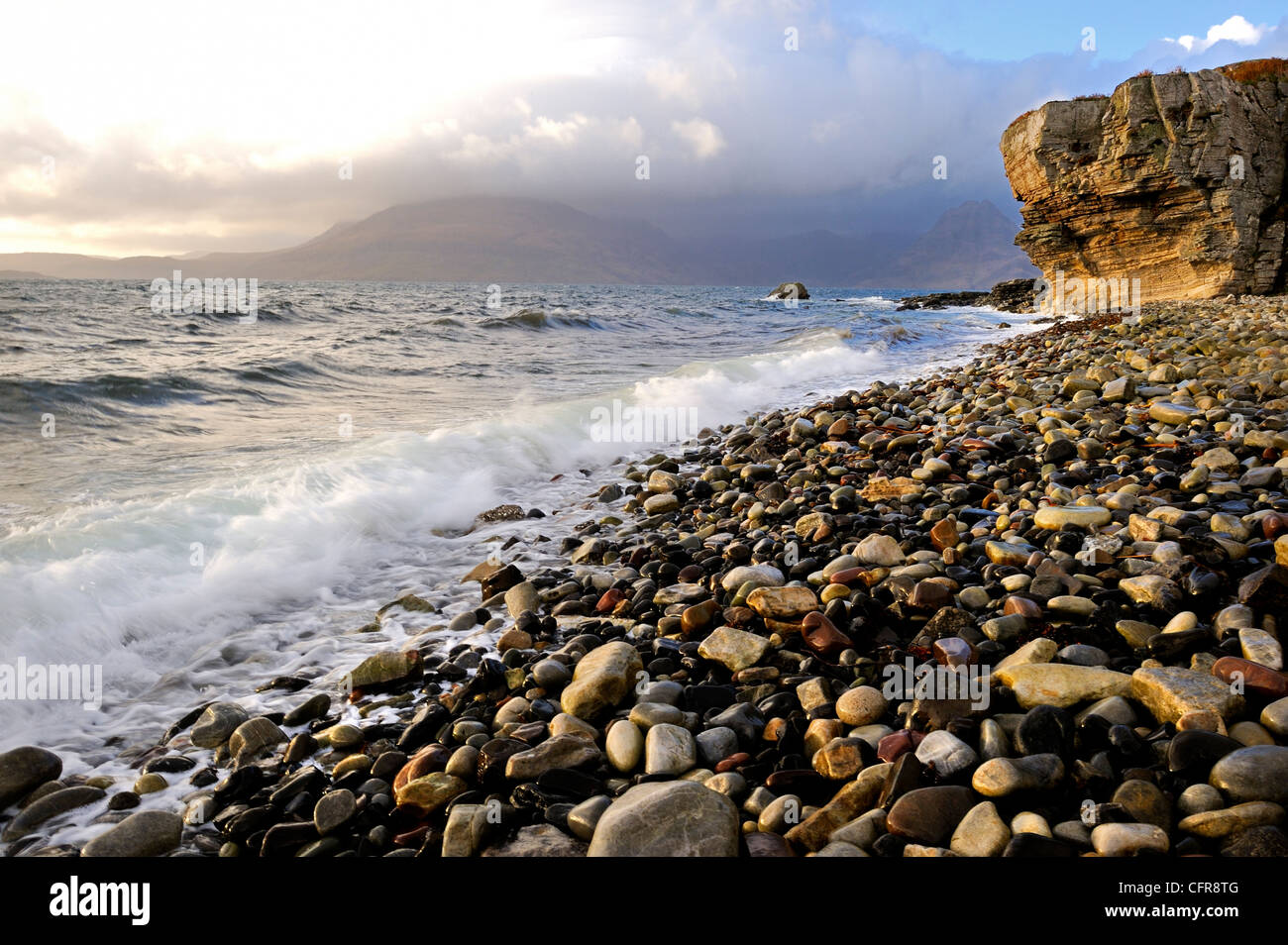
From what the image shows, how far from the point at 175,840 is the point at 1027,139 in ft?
102

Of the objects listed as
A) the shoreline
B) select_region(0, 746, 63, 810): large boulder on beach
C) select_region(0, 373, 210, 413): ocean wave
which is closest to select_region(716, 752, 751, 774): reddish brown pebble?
the shoreline

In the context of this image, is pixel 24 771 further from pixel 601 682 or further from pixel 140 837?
pixel 601 682

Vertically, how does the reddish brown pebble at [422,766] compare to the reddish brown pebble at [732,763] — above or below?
below

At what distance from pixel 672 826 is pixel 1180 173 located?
1098 inches

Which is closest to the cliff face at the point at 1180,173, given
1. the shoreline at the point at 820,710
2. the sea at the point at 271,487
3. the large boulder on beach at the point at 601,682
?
the sea at the point at 271,487

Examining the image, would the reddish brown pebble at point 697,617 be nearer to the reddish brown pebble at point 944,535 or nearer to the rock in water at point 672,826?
the rock in water at point 672,826

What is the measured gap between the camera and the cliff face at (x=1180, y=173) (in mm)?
21125

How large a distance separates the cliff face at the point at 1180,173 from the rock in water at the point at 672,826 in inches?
1087

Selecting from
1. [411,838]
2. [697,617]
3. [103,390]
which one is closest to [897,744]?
[697,617]

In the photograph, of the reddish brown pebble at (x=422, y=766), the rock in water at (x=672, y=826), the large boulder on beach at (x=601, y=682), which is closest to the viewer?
the rock in water at (x=672, y=826)

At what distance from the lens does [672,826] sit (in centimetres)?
227
